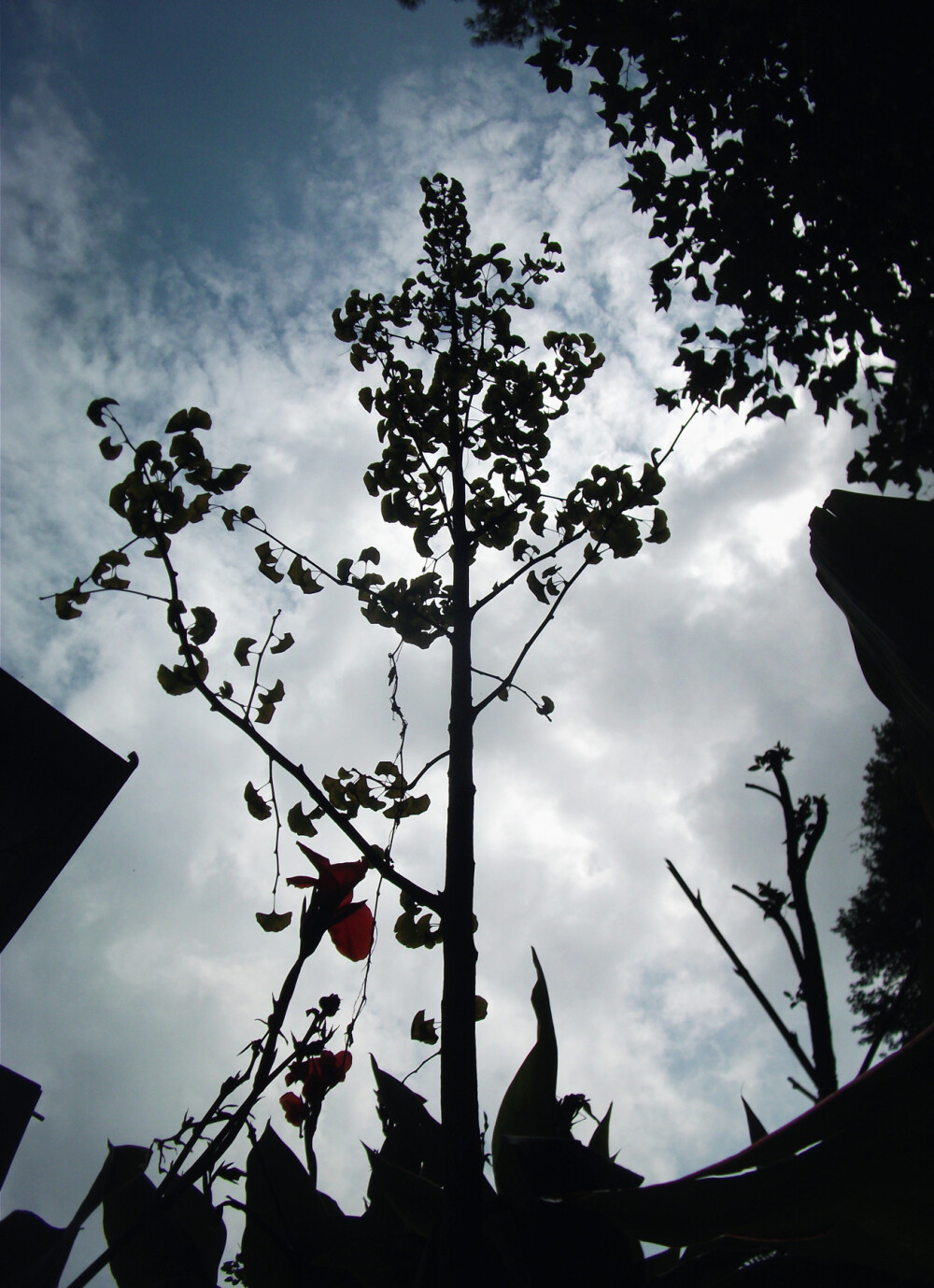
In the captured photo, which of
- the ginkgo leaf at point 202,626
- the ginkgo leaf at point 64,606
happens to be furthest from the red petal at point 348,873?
the ginkgo leaf at point 64,606

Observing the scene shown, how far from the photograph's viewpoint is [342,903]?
0.91 m

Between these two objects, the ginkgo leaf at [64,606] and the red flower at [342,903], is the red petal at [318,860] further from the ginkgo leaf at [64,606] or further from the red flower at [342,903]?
the ginkgo leaf at [64,606]

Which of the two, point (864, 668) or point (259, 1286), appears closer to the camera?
point (864, 668)

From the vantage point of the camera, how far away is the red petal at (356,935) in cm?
108

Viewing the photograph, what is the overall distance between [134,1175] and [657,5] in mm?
3621

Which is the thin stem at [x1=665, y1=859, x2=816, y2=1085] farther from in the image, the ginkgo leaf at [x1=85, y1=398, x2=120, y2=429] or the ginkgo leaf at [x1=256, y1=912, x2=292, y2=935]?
the ginkgo leaf at [x1=85, y1=398, x2=120, y2=429]

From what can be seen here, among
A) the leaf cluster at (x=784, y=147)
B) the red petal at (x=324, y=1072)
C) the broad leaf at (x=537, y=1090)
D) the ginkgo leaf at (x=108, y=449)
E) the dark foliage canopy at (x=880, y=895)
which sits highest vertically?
the dark foliage canopy at (x=880, y=895)

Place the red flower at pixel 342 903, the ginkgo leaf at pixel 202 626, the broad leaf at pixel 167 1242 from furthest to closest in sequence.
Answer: the ginkgo leaf at pixel 202 626 < the broad leaf at pixel 167 1242 < the red flower at pixel 342 903

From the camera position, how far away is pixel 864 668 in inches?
18.1

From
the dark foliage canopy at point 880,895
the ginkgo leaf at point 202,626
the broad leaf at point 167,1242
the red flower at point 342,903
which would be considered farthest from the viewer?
the dark foliage canopy at point 880,895

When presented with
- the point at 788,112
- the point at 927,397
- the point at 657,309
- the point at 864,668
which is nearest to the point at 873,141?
the point at 788,112

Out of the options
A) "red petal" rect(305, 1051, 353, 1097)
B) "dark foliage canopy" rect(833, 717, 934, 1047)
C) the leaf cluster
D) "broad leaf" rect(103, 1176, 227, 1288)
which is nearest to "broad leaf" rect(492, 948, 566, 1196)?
"red petal" rect(305, 1051, 353, 1097)

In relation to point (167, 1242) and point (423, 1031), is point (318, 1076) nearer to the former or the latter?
point (423, 1031)

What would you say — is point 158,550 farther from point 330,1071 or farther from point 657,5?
point 657,5
